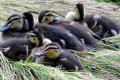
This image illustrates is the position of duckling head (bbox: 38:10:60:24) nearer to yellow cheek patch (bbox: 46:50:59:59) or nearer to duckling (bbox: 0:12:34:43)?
duckling (bbox: 0:12:34:43)

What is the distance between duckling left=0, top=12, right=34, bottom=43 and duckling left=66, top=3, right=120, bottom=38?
803 mm

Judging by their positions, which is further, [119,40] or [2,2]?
[2,2]

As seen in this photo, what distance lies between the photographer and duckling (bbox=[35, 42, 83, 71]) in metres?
2.71

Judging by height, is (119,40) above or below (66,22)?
below

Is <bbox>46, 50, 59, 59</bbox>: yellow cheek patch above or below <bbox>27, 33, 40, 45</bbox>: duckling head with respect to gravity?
below

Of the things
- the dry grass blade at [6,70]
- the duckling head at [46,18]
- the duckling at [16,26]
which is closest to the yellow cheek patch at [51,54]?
the dry grass blade at [6,70]

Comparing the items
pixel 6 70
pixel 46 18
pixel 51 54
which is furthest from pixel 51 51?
pixel 46 18

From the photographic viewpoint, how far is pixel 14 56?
9.29 feet

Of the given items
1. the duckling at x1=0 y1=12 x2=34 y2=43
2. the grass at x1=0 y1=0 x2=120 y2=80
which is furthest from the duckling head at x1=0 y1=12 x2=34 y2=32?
the grass at x1=0 y1=0 x2=120 y2=80

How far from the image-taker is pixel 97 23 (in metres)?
4.04

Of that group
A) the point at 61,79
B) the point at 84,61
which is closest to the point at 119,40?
the point at 84,61

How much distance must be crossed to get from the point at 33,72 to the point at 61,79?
0.82 ft

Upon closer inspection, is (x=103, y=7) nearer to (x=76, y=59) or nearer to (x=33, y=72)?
(x=76, y=59)

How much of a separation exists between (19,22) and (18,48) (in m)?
0.58
